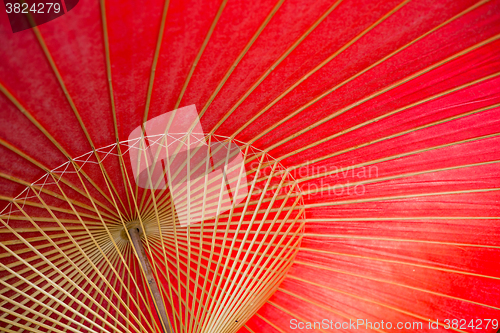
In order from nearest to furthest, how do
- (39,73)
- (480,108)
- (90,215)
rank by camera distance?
(39,73), (480,108), (90,215)

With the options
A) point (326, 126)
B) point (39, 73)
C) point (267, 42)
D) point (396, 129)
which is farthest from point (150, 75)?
point (396, 129)

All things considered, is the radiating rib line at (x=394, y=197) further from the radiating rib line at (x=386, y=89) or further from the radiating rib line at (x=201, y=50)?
the radiating rib line at (x=201, y=50)

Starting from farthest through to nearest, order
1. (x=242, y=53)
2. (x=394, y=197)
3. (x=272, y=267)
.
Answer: (x=272, y=267), (x=394, y=197), (x=242, y=53)

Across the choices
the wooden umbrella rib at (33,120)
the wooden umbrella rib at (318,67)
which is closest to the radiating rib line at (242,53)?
the wooden umbrella rib at (318,67)

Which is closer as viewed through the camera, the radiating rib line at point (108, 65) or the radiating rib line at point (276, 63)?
the radiating rib line at point (108, 65)

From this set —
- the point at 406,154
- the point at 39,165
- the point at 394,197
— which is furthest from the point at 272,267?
the point at 39,165

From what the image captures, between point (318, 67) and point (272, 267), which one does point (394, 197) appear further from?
point (318, 67)

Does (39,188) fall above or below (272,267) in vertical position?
above

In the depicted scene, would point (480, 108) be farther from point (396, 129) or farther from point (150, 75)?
point (150, 75)
